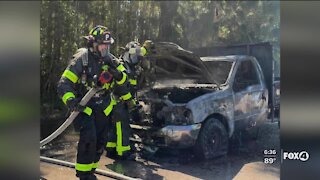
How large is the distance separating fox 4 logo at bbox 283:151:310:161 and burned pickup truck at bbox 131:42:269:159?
1.48 ft

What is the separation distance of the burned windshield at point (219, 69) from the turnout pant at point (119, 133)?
0.83m

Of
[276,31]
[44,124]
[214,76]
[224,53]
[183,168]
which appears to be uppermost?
[276,31]

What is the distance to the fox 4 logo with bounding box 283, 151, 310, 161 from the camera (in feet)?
10.5

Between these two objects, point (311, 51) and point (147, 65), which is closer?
point (147, 65)

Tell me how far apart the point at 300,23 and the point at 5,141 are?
3.10m

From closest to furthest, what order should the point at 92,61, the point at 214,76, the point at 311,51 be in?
1. the point at 92,61
2. the point at 214,76
3. the point at 311,51

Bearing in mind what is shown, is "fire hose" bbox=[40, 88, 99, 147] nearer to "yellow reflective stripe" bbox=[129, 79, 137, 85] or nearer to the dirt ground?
the dirt ground

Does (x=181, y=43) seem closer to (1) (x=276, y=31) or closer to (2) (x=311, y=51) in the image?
(1) (x=276, y=31)

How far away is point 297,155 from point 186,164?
3.65ft

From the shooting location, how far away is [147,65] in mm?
3023

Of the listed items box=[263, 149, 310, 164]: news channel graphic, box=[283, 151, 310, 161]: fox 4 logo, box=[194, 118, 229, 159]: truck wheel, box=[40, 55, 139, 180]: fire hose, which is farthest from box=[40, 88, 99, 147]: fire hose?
box=[283, 151, 310, 161]: fox 4 logo

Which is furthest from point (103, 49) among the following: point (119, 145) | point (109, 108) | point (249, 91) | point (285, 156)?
point (285, 156)

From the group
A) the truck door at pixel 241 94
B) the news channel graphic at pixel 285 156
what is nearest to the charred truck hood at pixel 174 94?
the truck door at pixel 241 94

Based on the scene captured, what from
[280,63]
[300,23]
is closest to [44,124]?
[280,63]
